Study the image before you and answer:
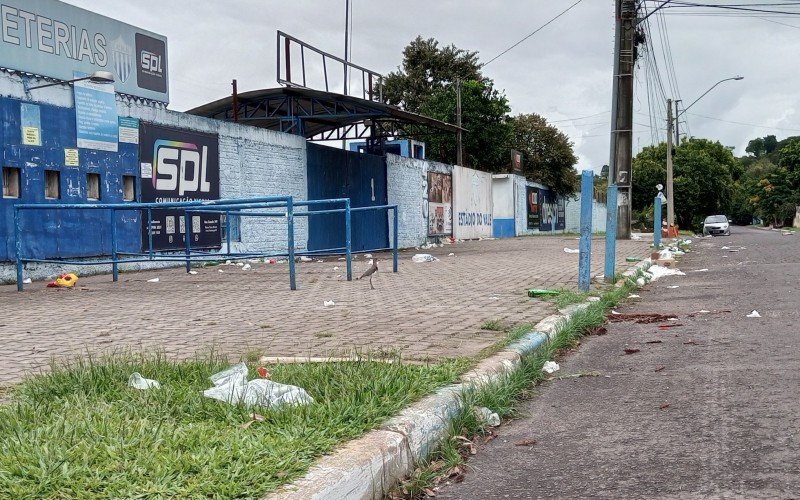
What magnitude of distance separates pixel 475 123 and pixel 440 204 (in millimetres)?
14029

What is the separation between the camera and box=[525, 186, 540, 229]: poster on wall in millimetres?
40250

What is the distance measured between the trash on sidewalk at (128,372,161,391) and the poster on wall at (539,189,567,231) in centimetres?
3972

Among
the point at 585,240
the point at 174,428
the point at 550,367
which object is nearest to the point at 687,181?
the point at 585,240

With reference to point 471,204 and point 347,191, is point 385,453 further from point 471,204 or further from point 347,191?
point 471,204

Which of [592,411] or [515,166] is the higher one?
[515,166]

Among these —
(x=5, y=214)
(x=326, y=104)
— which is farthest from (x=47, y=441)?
(x=326, y=104)

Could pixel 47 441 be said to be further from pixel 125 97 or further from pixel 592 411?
pixel 125 97

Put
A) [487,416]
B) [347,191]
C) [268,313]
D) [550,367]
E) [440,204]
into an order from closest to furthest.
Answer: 1. [487,416]
2. [550,367]
3. [268,313]
4. [347,191]
5. [440,204]

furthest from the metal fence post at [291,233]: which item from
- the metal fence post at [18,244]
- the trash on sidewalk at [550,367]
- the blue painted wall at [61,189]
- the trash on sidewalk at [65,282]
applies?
the trash on sidewalk at [550,367]

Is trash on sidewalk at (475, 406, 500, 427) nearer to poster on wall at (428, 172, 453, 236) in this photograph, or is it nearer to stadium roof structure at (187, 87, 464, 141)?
stadium roof structure at (187, 87, 464, 141)

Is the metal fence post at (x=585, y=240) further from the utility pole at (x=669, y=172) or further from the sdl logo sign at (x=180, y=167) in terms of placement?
the utility pole at (x=669, y=172)

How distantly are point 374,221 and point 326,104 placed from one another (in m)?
4.26

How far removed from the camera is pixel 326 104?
2062 centimetres

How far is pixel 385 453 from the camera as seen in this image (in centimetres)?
299
